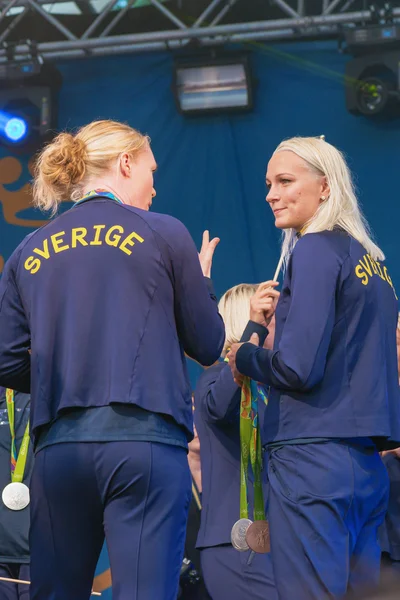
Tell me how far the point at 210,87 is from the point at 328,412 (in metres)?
4.03

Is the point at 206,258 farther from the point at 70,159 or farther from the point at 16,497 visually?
the point at 16,497

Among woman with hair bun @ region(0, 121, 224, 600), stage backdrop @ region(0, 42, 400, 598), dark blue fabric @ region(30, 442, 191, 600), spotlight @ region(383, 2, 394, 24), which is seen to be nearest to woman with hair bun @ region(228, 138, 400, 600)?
woman with hair bun @ region(0, 121, 224, 600)

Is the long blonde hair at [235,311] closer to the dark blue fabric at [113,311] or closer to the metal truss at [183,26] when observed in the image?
the dark blue fabric at [113,311]

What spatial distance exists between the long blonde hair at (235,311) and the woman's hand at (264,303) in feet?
1.83

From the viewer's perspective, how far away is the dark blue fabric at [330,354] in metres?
2.59

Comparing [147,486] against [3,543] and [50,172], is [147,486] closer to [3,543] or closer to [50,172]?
[50,172]

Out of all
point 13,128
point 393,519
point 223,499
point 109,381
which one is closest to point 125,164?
point 109,381

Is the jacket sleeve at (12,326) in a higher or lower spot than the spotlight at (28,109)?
lower

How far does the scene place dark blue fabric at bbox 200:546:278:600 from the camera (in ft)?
10.2

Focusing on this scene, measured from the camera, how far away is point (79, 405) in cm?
212

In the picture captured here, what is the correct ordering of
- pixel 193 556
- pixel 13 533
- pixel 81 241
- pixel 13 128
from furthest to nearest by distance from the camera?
pixel 13 128 → pixel 193 556 → pixel 13 533 → pixel 81 241

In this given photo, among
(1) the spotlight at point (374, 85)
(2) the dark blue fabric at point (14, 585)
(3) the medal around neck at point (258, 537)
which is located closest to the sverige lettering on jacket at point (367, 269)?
(3) the medal around neck at point (258, 537)

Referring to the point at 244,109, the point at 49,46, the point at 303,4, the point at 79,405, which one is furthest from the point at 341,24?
the point at 79,405

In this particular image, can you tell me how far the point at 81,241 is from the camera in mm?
2268
